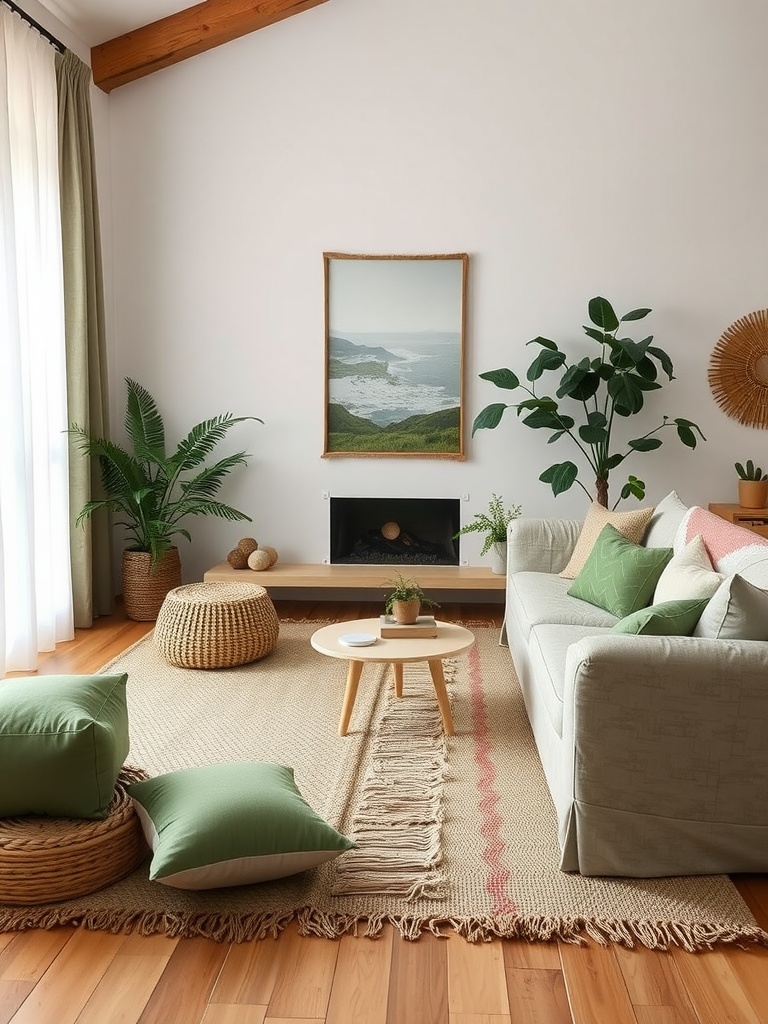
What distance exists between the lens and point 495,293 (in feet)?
17.9

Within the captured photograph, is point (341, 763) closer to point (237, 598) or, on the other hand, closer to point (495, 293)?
point (237, 598)

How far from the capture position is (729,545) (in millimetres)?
3211

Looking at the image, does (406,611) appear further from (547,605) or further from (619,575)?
(619,575)

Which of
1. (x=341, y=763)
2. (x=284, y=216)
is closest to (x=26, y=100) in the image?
(x=284, y=216)

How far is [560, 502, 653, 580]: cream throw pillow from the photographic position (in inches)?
164

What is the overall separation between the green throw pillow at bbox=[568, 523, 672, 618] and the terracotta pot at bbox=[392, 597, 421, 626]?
2.24 ft

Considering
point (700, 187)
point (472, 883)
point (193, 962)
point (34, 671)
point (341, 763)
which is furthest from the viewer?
point (700, 187)

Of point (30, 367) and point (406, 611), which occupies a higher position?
point (30, 367)

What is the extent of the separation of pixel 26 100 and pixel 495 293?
252cm

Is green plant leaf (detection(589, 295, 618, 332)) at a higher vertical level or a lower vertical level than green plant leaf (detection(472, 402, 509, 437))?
higher

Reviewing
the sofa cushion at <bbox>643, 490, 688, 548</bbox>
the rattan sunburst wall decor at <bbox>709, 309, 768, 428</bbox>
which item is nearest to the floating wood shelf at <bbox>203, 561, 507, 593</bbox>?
the sofa cushion at <bbox>643, 490, 688, 548</bbox>

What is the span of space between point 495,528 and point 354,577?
800 mm

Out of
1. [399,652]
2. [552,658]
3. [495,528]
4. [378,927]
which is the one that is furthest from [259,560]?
[378,927]

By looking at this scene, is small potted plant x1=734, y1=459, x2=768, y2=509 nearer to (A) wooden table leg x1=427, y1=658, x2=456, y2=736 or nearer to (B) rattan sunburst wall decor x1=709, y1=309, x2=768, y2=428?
(B) rattan sunburst wall decor x1=709, y1=309, x2=768, y2=428
